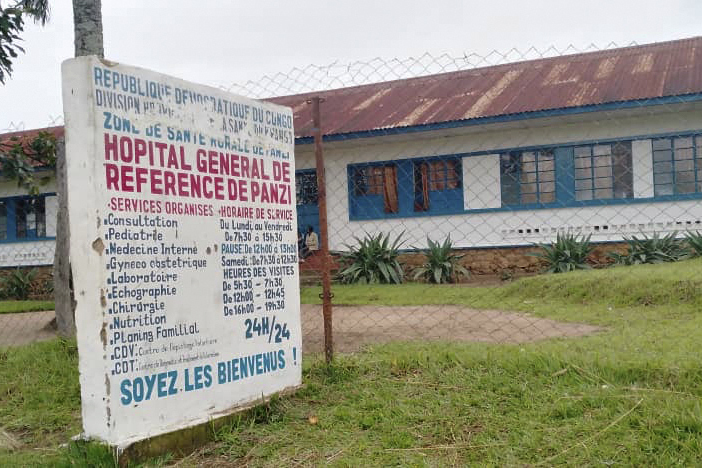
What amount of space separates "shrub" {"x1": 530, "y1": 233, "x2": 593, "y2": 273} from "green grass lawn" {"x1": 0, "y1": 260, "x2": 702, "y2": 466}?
612 centimetres

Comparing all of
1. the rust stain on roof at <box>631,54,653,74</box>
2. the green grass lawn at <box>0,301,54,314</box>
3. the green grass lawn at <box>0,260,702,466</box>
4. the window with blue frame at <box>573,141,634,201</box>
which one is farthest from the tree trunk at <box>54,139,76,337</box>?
the rust stain on roof at <box>631,54,653,74</box>

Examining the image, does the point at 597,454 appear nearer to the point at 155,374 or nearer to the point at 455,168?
the point at 155,374

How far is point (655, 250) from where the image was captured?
1141cm

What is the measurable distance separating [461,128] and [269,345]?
9.52 metres

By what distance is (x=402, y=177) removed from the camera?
1416 centimetres

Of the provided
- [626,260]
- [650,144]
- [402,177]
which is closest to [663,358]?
[626,260]

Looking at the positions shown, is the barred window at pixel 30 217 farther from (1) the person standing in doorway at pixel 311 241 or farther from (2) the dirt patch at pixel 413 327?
(2) the dirt patch at pixel 413 327

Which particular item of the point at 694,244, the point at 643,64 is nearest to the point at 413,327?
the point at 694,244

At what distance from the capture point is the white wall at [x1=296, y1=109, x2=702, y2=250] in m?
12.2

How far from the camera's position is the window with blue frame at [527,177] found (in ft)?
43.0

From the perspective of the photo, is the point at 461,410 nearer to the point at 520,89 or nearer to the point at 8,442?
the point at 8,442

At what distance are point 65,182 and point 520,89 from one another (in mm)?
9563

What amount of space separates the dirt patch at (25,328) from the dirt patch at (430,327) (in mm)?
3121

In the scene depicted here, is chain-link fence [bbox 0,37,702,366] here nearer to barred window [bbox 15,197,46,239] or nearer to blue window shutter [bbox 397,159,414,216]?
blue window shutter [bbox 397,159,414,216]
